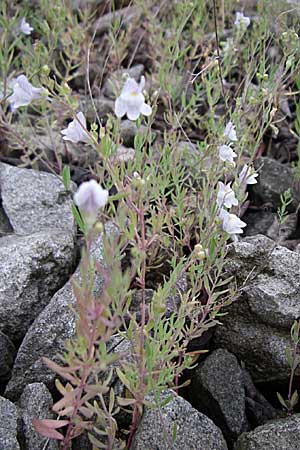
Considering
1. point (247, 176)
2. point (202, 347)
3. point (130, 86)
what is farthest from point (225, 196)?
point (202, 347)

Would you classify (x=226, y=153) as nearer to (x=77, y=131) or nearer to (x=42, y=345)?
(x=77, y=131)

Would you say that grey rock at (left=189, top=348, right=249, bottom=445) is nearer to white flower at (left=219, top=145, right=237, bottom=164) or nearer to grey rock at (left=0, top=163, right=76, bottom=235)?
white flower at (left=219, top=145, right=237, bottom=164)

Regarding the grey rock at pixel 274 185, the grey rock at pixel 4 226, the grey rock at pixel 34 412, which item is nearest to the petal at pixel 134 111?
the grey rock at pixel 34 412

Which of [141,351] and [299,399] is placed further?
[299,399]

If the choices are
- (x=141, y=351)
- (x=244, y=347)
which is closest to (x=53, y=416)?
(x=141, y=351)

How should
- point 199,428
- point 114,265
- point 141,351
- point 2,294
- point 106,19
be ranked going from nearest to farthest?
point 114,265 < point 141,351 < point 199,428 < point 2,294 < point 106,19

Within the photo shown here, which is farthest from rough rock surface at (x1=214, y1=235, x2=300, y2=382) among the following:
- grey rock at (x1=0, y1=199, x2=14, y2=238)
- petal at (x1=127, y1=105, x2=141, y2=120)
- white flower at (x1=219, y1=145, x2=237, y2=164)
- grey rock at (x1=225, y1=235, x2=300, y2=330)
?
grey rock at (x1=0, y1=199, x2=14, y2=238)

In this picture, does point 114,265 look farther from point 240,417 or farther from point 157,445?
point 240,417
